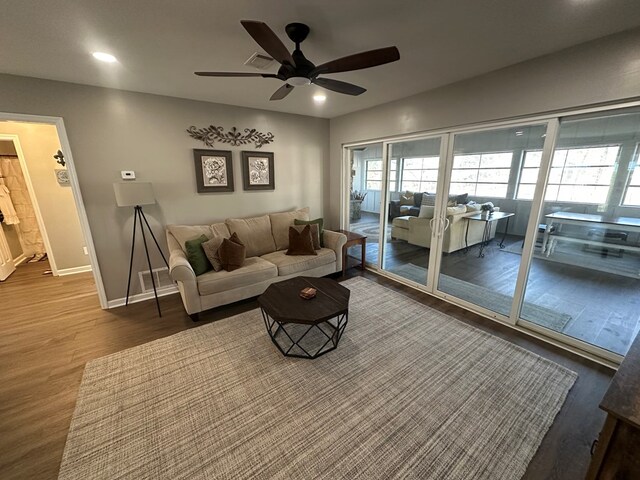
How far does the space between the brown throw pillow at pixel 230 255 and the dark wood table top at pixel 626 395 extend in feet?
10.0

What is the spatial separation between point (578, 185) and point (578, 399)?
71.6 inches

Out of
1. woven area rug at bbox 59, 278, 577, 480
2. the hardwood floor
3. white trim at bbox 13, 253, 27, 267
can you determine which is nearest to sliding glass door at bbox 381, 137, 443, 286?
the hardwood floor

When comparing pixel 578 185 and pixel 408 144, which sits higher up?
pixel 408 144

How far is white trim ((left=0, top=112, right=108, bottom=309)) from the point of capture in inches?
101

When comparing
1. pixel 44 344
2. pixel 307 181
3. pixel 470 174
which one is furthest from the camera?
pixel 307 181

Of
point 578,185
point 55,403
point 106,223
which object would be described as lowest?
point 55,403

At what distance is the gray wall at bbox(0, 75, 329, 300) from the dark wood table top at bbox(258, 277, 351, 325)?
197 cm

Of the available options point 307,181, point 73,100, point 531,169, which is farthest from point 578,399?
point 73,100

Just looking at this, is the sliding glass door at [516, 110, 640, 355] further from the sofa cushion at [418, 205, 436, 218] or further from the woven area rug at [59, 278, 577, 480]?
the sofa cushion at [418, 205, 436, 218]

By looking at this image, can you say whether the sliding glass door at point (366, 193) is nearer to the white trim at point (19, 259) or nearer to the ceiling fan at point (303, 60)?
the ceiling fan at point (303, 60)

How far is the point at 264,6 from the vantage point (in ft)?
5.11

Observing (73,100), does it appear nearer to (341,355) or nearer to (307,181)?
(307,181)

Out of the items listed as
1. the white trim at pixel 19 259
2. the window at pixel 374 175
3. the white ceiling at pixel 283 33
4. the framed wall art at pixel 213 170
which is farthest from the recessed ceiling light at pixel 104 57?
the white trim at pixel 19 259

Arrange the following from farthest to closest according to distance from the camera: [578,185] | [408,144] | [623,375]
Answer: [408,144]
[578,185]
[623,375]
